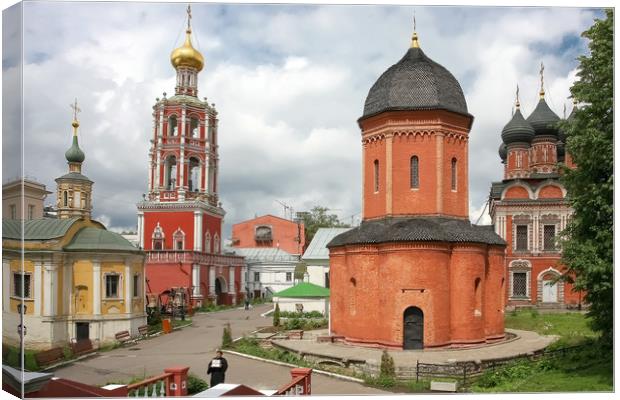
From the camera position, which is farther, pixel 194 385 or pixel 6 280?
pixel 194 385

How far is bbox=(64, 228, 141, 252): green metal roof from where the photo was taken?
44.7 feet

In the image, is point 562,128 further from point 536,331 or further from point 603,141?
point 536,331

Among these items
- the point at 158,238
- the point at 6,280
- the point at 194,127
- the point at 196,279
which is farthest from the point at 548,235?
the point at 6,280

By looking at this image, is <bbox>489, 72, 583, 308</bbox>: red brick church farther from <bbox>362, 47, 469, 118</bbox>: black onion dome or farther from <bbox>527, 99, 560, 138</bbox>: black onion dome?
<bbox>362, 47, 469, 118</bbox>: black onion dome

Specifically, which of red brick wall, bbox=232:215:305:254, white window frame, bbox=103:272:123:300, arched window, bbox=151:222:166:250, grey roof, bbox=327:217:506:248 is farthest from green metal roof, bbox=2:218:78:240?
red brick wall, bbox=232:215:305:254

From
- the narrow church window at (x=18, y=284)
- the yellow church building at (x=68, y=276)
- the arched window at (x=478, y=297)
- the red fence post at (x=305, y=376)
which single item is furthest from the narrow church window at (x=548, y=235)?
the narrow church window at (x=18, y=284)

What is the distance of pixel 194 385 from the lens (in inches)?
473

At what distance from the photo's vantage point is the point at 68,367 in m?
11.9

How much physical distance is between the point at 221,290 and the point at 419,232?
510 inches

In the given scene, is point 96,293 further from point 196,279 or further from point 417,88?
point 417,88

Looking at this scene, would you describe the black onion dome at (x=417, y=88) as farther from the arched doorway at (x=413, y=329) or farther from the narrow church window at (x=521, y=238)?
the narrow church window at (x=521, y=238)

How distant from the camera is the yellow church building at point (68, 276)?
11133 millimetres

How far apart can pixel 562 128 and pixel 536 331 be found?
35.6 ft

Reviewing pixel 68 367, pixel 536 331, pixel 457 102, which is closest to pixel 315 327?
pixel 536 331
